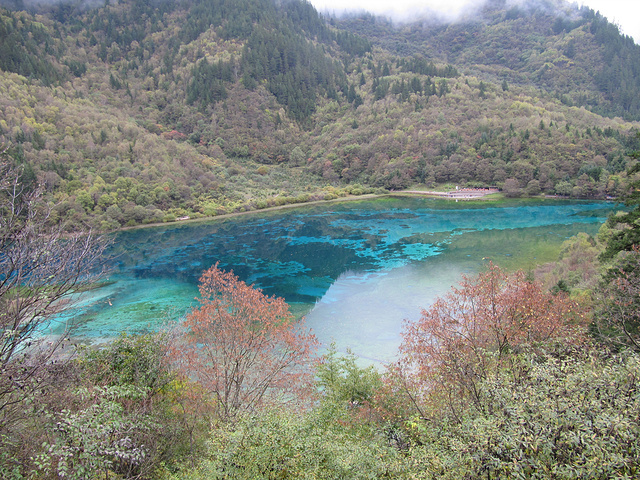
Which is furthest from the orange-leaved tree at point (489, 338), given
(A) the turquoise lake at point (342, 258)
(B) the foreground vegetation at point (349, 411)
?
(A) the turquoise lake at point (342, 258)

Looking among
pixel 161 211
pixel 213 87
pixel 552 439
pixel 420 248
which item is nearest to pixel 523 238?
pixel 420 248

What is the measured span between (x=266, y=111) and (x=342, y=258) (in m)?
92.9

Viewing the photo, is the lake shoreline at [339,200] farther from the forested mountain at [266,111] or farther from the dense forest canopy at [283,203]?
the dense forest canopy at [283,203]

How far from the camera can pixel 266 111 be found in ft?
409

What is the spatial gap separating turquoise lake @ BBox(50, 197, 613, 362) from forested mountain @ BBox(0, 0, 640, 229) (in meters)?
11.8

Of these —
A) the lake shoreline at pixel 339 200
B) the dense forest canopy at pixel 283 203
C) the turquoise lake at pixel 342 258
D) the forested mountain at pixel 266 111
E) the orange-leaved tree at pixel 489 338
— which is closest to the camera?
the dense forest canopy at pixel 283 203

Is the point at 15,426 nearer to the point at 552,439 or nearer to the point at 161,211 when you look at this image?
the point at 552,439

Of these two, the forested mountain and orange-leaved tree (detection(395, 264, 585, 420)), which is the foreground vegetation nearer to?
orange-leaved tree (detection(395, 264, 585, 420))

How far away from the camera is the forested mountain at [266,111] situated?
74.1 metres

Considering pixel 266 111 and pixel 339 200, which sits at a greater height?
pixel 266 111

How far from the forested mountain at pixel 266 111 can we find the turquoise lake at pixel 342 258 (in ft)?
38.6

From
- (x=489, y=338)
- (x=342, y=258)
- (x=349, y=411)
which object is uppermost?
(x=489, y=338)

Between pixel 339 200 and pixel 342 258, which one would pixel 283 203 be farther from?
pixel 342 258

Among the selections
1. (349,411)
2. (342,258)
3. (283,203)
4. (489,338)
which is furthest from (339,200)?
(489,338)
